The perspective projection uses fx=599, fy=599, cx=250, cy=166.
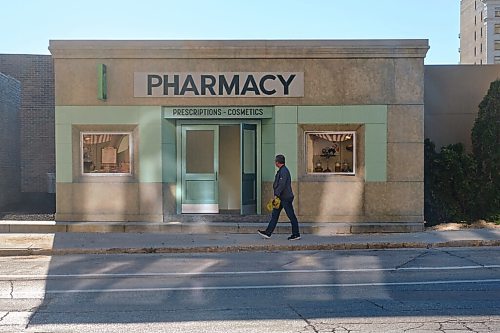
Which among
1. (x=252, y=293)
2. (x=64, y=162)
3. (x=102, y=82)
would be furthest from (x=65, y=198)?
(x=252, y=293)

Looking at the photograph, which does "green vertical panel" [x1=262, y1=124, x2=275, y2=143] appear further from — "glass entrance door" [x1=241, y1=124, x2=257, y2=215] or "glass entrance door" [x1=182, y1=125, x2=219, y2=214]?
"glass entrance door" [x1=182, y1=125, x2=219, y2=214]

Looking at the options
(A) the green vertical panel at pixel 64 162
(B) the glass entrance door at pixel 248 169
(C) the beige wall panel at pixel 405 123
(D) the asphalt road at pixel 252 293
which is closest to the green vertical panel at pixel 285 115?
(B) the glass entrance door at pixel 248 169

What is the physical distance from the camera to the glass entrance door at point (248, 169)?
613 inches

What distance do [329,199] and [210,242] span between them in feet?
12.1

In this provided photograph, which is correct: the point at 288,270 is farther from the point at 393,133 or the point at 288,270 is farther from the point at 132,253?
the point at 393,133

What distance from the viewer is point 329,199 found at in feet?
49.8

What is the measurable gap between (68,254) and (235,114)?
556cm

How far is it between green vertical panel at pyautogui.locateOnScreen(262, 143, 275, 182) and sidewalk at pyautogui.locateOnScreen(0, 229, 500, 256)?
1.94 metres

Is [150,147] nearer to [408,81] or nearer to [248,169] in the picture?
[248,169]

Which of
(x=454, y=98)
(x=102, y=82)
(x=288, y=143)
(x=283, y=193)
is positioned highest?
(x=102, y=82)

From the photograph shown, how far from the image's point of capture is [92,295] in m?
8.05

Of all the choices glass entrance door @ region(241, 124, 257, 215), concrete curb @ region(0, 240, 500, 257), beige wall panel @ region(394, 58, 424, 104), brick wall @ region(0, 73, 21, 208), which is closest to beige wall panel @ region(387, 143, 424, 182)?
beige wall panel @ region(394, 58, 424, 104)

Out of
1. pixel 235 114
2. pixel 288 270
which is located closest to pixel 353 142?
pixel 235 114

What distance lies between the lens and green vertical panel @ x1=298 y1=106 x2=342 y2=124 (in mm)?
15111
